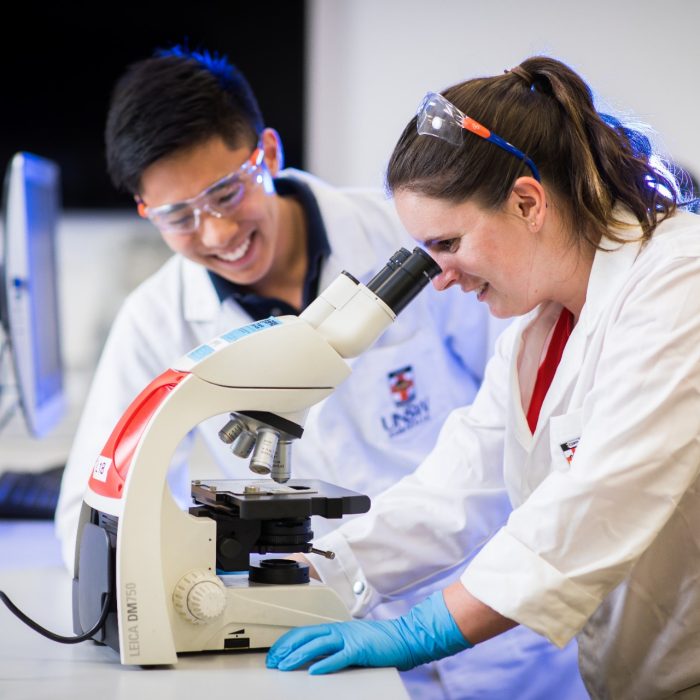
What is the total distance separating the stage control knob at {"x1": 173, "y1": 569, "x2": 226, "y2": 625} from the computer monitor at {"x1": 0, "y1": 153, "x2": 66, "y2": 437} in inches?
44.3

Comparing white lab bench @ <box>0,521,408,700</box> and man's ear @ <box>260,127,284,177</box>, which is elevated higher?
man's ear @ <box>260,127,284,177</box>

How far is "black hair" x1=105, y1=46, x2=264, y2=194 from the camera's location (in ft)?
6.28

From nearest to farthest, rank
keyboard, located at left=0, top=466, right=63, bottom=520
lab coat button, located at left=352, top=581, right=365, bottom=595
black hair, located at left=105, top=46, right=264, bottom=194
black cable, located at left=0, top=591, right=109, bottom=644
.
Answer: black cable, located at left=0, top=591, right=109, bottom=644
lab coat button, located at left=352, top=581, right=365, bottom=595
black hair, located at left=105, top=46, right=264, bottom=194
keyboard, located at left=0, top=466, right=63, bottom=520

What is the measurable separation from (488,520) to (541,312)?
37cm

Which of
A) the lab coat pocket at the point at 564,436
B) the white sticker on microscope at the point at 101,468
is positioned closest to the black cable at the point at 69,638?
the white sticker on microscope at the point at 101,468

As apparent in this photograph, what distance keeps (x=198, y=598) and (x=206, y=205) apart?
0.96 metres

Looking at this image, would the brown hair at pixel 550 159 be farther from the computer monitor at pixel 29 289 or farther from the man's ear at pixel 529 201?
the computer monitor at pixel 29 289

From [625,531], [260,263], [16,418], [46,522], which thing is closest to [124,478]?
[625,531]

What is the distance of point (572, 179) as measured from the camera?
4.50ft

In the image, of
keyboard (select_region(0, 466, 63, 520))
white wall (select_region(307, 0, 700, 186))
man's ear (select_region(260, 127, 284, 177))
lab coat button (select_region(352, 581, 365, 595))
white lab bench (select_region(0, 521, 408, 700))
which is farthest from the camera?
white wall (select_region(307, 0, 700, 186))

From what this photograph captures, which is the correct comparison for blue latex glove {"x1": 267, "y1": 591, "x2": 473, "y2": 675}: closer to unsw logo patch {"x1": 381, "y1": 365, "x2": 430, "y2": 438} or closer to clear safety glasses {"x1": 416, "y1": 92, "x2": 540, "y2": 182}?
clear safety glasses {"x1": 416, "y1": 92, "x2": 540, "y2": 182}

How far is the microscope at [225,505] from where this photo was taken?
47.1 inches

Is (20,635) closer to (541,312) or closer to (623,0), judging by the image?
(541,312)

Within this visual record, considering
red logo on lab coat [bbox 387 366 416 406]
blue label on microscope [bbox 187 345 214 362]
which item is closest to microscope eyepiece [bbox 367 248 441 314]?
blue label on microscope [bbox 187 345 214 362]
